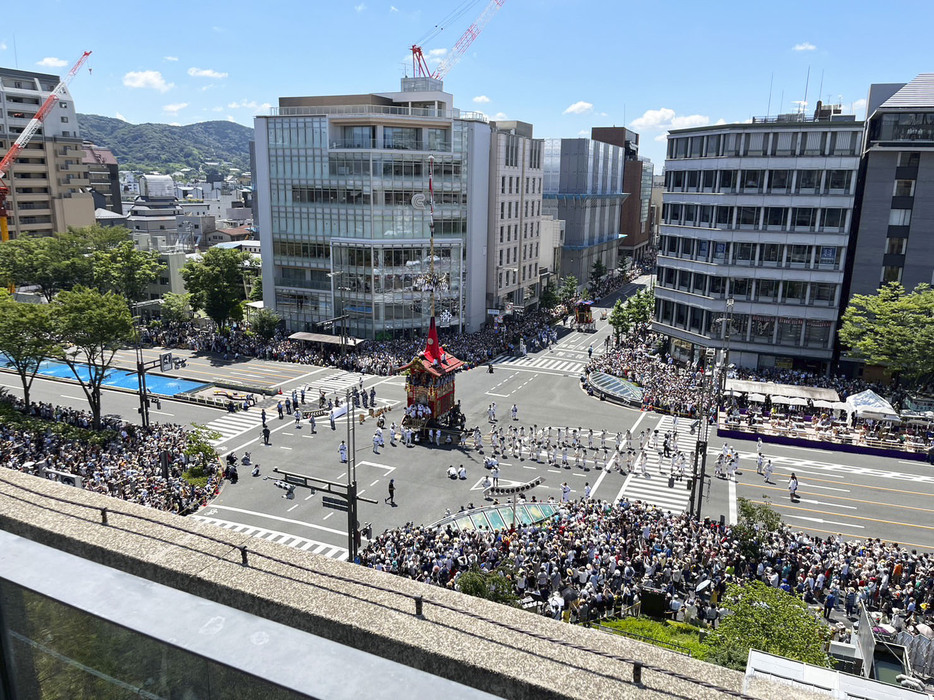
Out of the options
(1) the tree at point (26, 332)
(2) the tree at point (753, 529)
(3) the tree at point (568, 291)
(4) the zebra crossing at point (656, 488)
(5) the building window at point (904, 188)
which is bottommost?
(4) the zebra crossing at point (656, 488)

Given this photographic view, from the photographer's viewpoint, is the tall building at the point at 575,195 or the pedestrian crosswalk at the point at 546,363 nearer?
the pedestrian crosswalk at the point at 546,363

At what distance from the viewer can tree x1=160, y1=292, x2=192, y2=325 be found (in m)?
72.4

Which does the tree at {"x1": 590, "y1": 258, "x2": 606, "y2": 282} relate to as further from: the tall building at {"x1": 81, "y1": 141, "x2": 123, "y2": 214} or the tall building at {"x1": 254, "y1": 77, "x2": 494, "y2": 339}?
the tall building at {"x1": 81, "y1": 141, "x2": 123, "y2": 214}

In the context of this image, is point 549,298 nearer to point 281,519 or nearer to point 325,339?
point 325,339

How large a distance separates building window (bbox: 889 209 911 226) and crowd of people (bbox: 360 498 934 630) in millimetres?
34207

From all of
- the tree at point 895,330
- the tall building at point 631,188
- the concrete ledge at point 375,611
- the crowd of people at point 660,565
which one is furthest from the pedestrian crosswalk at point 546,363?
the tall building at point 631,188

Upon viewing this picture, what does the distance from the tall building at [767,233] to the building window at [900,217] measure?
3.22 meters

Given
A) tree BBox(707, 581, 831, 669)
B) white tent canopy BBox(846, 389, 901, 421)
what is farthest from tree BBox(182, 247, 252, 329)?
tree BBox(707, 581, 831, 669)

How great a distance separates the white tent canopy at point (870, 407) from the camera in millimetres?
43344

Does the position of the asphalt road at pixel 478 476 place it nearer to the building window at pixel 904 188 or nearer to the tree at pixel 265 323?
the tree at pixel 265 323

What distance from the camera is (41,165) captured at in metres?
101

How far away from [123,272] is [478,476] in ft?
182

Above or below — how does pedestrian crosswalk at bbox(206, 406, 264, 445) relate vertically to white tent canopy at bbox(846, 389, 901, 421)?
below

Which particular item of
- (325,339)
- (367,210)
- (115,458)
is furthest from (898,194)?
(115,458)
